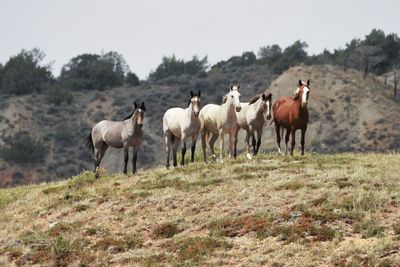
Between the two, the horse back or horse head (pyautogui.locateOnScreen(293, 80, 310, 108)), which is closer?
horse head (pyautogui.locateOnScreen(293, 80, 310, 108))

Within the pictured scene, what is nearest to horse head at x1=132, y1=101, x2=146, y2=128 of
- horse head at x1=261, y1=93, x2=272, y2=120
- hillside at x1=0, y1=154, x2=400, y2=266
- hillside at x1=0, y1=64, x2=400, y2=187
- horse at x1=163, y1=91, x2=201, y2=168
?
horse at x1=163, y1=91, x2=201, y2=168

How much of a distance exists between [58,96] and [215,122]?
86734 millimetres

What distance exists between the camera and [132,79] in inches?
5074

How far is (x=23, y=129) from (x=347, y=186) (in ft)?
281

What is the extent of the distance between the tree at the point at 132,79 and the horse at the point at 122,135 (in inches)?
3917

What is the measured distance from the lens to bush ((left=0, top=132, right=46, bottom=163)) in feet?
291

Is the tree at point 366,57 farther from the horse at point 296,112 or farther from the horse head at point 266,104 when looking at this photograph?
the horse head at point 266,104

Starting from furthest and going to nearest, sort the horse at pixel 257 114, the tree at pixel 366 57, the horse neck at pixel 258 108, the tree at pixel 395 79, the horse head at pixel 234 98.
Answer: the tree at pixel 366 57
the tree at pixel 395 79
the horse neck at pixel 258 108
the horse at pixel 257 114
the horse head at pixel 234 98

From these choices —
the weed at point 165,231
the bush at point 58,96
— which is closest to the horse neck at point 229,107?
the weed at point 165,231

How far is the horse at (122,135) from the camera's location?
997 inches

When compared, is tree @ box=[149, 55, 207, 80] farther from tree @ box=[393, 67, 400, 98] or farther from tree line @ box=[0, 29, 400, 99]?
tree @ box=[393, 67, 400, 98]

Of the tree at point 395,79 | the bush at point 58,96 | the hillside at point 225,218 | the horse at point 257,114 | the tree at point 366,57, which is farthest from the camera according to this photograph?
the tree at point 366,57

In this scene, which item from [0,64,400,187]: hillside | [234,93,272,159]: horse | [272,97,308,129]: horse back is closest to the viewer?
[272,97,308,129]: horse back

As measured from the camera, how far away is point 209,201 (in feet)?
62.7
